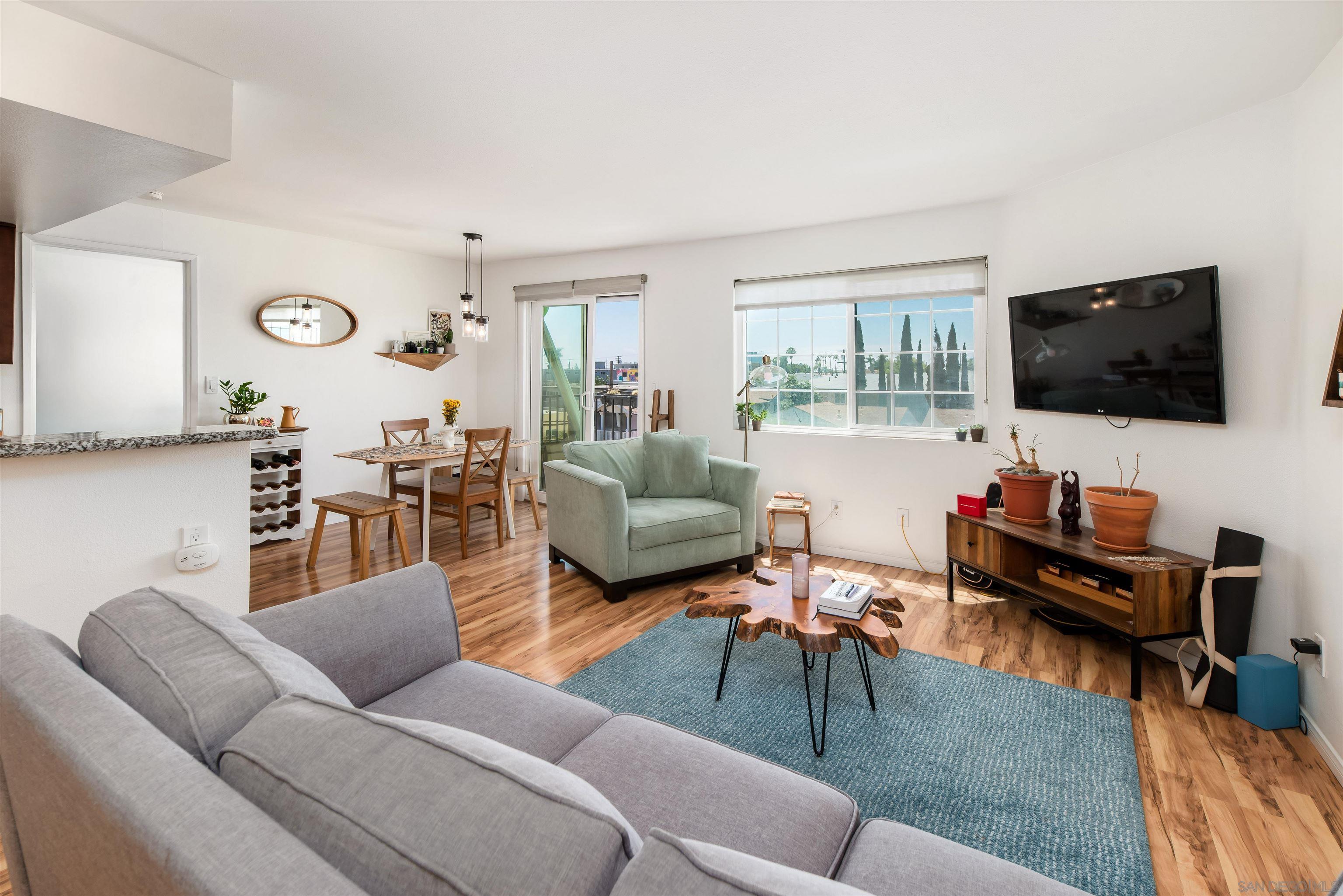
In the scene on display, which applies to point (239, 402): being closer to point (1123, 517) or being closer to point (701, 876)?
point (701, 876)

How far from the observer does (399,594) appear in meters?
1.68

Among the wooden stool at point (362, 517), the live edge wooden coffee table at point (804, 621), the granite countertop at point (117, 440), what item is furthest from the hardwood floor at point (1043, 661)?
the granite countertop at point (117, 440)

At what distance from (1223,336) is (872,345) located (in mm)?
1981

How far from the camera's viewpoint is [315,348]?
5082mm

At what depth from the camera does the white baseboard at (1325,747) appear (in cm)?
197

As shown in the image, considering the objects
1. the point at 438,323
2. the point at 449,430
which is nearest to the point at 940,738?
the point at 449,430

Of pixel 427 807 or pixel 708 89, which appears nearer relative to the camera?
pixel 427 807

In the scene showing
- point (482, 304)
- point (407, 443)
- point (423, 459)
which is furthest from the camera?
point (482, 304)

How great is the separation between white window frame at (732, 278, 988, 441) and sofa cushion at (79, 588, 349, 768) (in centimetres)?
390

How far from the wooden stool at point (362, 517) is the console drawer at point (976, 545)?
10.7 ft

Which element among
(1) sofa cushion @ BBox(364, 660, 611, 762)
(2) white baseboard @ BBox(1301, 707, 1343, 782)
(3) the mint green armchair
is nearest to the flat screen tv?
(2) white baseboard @ BBox(1301, 707, 1343, 782)

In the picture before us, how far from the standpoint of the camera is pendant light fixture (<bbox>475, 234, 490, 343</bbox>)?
183 inches

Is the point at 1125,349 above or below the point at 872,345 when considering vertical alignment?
below

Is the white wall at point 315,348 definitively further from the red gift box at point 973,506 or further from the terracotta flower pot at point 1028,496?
the terracotta flower pot at point 1028,496
